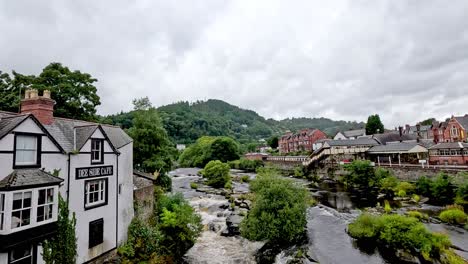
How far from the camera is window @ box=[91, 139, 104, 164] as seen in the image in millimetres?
14981

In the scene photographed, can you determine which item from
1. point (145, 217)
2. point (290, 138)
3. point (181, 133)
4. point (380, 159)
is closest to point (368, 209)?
point (145, 217)

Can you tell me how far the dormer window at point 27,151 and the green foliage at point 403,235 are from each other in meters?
23.3

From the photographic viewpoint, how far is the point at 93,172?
582 inches

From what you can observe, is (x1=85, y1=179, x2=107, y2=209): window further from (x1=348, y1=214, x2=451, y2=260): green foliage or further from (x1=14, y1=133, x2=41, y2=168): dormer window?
(x1=348, y1=214, x2=451, y2=260): green foliage

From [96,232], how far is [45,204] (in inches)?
167

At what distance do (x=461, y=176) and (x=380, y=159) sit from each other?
25.6 m

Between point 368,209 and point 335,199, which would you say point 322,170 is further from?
point 368,209

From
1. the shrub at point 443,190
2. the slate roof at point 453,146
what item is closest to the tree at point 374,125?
the slate roof at point 453,146

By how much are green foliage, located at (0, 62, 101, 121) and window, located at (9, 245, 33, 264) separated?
17.6m

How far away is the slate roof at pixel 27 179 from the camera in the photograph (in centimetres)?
1022

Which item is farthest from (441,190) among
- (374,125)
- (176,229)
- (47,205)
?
(374,125)

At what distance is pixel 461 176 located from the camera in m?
30.2

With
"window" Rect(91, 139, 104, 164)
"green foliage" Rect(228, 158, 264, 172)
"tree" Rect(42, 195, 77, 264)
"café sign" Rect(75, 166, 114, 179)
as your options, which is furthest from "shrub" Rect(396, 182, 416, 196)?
"green foliage" Rect(228, 158, 264, 172)

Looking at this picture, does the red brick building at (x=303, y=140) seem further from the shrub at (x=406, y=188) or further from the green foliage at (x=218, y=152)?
the shrub at (x=406, y=188)
